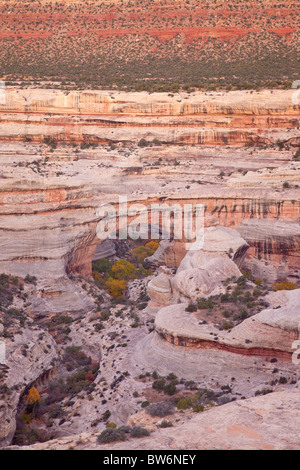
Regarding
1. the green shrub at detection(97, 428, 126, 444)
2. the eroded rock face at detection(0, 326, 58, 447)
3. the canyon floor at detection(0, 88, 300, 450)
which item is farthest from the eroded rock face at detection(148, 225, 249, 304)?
the green shrub at detection(97, 428, 126, 444)

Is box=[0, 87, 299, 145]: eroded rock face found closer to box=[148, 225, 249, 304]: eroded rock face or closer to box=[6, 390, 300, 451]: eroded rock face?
box=[148, 225, 249, 304]: eroded rock face

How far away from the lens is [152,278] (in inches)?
1427

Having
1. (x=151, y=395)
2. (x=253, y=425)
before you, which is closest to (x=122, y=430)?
(x=253, y=425)

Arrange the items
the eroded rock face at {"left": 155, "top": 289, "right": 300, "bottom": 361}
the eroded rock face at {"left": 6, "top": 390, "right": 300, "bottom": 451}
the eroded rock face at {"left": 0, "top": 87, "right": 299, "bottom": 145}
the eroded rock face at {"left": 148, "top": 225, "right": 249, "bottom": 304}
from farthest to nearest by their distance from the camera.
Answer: the eroded rock face at {"left": 0, "top": 87, "right": 299, "bottom": 145}, the eroded rock face at {"left": 148, "top": 225, "right": 249, "bottom": 304}, the eroded rock face at {"left": 155, "top": 289, "right": 300, "bottom": 361}, the eroded rock face at {"left": 6, "top": 390, "right": 300, "bottom": 451}

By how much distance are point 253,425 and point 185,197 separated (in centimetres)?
2416

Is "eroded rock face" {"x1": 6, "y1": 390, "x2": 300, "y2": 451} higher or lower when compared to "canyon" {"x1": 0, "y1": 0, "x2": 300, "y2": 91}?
lower

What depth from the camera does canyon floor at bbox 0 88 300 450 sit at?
65.8 ft

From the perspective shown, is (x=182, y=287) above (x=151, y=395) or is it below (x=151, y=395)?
above

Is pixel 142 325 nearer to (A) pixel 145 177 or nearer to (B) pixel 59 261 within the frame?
(B) pixel 59 261

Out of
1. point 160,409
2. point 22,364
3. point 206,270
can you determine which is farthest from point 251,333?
point 22,364

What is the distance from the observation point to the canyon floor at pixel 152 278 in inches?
790

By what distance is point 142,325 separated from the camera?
28875mm

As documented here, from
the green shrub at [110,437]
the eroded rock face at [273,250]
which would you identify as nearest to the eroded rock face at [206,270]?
the eroded rock face at [273,250]

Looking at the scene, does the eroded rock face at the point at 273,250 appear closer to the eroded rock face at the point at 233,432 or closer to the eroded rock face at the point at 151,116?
the eroded rock face at the point at 151,116
